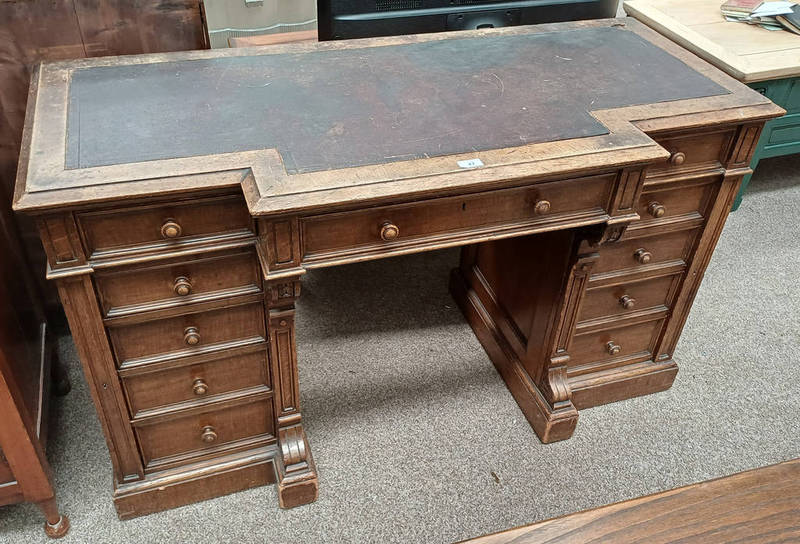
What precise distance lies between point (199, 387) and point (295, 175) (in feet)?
2.01

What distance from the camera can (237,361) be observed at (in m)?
1.63

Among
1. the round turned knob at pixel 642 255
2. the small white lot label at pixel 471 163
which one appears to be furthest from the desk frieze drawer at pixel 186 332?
the round turned knob at pixel 642 255

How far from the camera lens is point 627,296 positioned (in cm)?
194

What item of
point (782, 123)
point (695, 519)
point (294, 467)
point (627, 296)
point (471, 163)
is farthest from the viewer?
point (782, 123)

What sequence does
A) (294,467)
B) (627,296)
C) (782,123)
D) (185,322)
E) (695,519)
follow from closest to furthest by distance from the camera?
(695,519)
(185,322)
(294,467)
(627,296)
(782,123)

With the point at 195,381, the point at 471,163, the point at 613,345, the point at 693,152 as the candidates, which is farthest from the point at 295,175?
the point at 613,345

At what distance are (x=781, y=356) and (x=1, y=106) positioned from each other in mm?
2450

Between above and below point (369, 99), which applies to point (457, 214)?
below

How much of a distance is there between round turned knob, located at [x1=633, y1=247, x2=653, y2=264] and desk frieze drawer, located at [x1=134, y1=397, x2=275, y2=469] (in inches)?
40.0

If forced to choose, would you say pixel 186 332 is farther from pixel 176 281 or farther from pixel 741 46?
pixel 741 46

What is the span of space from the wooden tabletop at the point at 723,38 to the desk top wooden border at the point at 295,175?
0.98 meters

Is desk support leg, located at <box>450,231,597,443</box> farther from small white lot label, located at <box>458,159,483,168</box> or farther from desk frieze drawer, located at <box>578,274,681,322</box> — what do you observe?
small white lot label, located at <box>458,159,483,168</box>

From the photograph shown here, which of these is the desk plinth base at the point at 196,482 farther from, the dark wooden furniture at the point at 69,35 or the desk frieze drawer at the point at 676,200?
the desk frieze drawer at the point at 676,200

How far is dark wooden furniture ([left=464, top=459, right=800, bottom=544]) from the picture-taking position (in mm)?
921
